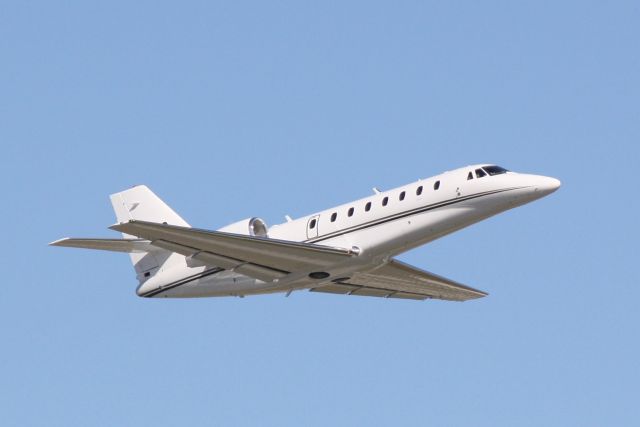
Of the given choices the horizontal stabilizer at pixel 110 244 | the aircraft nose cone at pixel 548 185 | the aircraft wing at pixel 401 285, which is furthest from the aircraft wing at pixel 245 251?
the aircraft nose cone at pixel 548 185

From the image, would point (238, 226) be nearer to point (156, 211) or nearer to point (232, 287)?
point (232, 287)

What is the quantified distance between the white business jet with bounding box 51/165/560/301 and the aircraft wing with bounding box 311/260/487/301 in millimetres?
61

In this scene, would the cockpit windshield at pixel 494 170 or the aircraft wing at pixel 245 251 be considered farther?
the cockpit windshield at pixel 494 170

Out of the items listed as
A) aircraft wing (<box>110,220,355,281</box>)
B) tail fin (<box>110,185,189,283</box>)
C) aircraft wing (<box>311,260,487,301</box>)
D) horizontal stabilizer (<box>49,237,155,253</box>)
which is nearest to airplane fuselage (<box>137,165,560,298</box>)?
aircraft wing (<box>110,220,355,281</box>)

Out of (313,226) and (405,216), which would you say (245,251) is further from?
(405,216)

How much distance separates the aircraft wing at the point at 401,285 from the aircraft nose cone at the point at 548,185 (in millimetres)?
4737

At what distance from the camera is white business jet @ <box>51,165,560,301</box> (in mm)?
31094

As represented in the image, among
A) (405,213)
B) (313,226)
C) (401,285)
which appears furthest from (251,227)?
(401,285)

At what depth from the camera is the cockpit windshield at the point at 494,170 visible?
31.3 meters

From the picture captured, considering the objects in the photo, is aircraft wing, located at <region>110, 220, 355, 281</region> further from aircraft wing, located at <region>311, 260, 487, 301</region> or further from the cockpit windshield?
the cockpit windshield

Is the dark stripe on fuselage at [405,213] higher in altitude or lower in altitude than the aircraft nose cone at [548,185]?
lower

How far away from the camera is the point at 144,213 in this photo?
36.8m

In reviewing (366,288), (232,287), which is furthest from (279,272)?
(366,288)

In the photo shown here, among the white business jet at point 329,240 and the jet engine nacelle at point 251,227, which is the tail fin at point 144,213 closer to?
the white business jet at point 329,240
